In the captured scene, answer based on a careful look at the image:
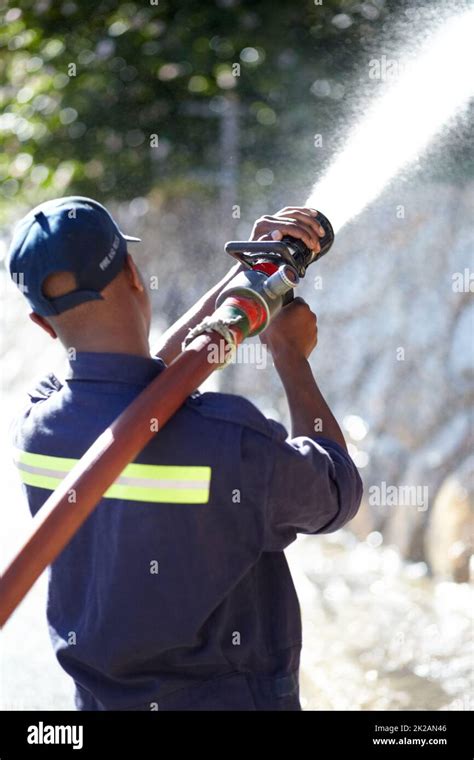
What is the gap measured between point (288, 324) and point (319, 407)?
18 cm

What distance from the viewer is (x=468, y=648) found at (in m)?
3.83

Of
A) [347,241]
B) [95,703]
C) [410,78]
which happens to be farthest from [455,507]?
[95,703]

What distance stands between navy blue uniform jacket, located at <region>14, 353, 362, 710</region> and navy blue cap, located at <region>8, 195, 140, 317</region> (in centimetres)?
11

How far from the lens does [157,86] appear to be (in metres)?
4.64

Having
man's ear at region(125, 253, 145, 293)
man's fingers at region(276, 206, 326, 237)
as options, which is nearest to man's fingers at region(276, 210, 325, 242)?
man's fingers at region(276, 206, 326, 237)

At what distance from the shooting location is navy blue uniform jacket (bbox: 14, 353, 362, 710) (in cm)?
154

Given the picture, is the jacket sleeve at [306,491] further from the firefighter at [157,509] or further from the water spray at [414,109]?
the water spray at [414,109]

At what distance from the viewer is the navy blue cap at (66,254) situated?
158 cm

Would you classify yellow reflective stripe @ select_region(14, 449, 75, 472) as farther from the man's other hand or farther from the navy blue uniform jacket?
the man's other hand

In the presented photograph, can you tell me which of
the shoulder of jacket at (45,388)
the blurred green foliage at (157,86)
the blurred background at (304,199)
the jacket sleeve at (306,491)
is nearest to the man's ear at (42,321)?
the shoulder of jacket at (45,388)

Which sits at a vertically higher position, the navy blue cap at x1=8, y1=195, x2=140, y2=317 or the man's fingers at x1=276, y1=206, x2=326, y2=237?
the man's fingers at x1=276, y1=206, x2=326, y2=237

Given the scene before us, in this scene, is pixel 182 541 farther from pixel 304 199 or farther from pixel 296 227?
pixel 304 199

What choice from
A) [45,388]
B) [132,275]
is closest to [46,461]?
[45,388]

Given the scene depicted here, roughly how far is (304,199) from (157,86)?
904 millimetres
